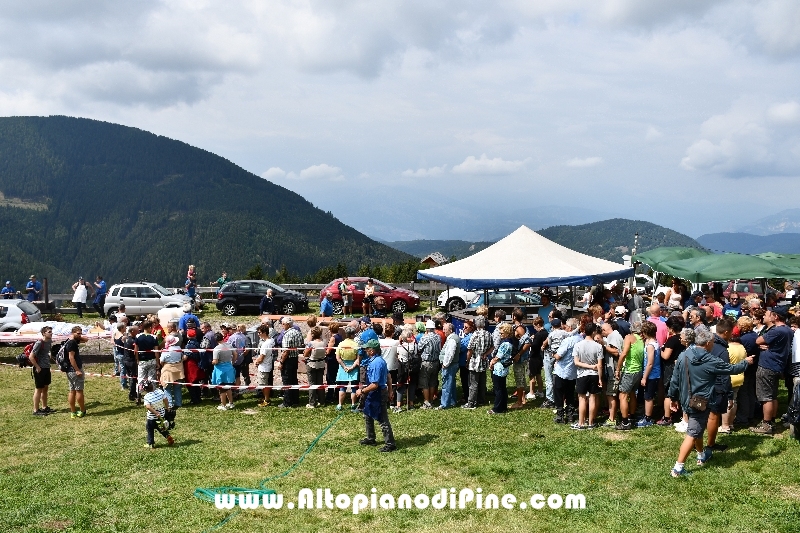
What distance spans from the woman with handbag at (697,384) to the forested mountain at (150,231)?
457 ft

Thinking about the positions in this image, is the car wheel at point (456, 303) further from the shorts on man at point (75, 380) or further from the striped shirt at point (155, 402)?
the striped shirt at point (155, 402)

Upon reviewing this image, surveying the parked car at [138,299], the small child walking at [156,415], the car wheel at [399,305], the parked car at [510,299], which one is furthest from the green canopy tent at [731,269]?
the parked car at [138,299]

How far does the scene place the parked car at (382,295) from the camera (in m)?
26.4

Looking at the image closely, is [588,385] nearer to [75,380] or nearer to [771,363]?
[771,363]

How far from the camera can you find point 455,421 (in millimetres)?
11430

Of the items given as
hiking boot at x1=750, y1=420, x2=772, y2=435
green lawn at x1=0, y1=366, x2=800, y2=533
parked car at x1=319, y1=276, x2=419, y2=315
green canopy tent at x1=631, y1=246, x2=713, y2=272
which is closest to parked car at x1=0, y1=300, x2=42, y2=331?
green lawn at x1=0, y1=366, x2=800, y2=533

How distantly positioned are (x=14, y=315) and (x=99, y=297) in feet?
16.9

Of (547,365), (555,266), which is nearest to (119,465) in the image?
(547,365)

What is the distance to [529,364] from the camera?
12836mm

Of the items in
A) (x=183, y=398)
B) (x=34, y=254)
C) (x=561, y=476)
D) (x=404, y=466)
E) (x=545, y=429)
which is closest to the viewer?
(x=561, y=476)

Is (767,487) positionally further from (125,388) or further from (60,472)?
(125,388)

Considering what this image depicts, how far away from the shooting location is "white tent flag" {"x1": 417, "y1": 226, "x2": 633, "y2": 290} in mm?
16859

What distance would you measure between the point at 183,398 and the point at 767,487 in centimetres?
1125

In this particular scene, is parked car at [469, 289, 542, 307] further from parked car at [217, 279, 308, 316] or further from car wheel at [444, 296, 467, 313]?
parked car at [217, 279, 308, 316]
